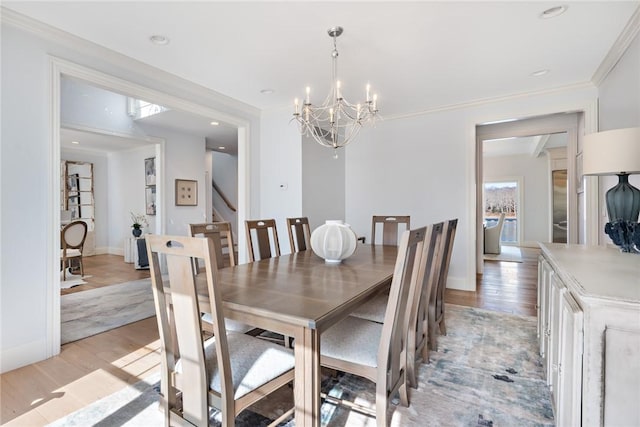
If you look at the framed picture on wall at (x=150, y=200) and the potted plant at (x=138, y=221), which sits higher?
the framed picture on wall at (x=150, y=200)

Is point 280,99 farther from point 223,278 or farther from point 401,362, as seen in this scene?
point 401,362

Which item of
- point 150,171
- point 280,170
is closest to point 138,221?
point 150,171

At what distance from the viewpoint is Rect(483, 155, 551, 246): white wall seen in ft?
27.8

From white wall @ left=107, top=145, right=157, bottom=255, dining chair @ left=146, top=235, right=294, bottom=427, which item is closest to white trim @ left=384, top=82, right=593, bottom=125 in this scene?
dining chair @ left=146, top=235, right=294, bottom=427

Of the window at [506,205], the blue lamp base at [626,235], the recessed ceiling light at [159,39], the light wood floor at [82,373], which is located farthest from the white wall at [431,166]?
the window at [506,205]

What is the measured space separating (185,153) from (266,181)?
2.18m

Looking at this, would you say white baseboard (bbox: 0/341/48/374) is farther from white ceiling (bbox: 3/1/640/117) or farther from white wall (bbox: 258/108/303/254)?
white wall (bbox: 258/108/303/254)

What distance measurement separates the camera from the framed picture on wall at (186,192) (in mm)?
5590

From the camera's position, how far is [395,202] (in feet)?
15.8

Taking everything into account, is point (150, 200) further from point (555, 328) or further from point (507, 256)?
point (507, 256)

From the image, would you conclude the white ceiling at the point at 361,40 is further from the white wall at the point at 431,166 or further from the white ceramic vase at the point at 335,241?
the white ceramic vase at the point at 335,241

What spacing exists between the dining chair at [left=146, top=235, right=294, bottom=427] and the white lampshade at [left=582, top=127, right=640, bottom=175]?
2050 millimetres

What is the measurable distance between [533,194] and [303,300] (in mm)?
9535

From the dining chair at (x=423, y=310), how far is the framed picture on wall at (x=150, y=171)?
18.6 ft
